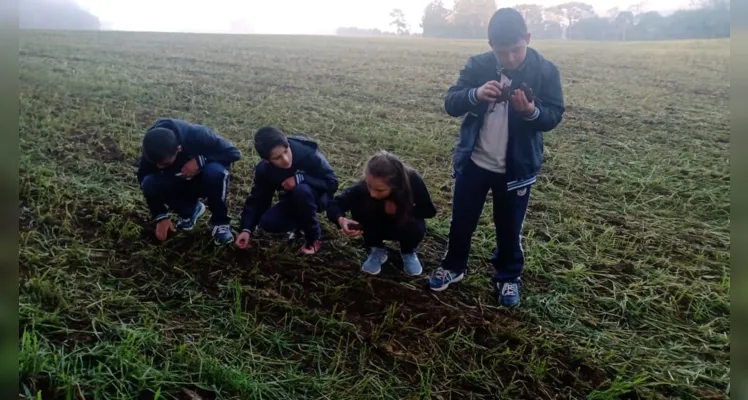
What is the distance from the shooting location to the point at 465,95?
6.18ft

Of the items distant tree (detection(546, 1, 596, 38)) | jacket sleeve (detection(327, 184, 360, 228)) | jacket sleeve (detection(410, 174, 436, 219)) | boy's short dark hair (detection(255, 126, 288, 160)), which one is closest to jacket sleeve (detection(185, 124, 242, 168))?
boy's short dark hair (detection(255, 126, 288, 160))

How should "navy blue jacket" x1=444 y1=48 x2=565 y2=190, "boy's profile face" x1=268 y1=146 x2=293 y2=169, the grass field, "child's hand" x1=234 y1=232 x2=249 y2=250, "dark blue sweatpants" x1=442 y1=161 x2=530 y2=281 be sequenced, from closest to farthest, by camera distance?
the grass field
"navy blue jacket" x1=444 y1=48 x2=565 y2=190
"dark blue sweatpants" x1=442 y1=161 x2=530 y2=281
"boy's profile face" x1=268 y1=146 x2=293 y2=169
"child's hand" x1=234 y1=232 x2=249 y2=250

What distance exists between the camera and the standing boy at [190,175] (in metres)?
2.44

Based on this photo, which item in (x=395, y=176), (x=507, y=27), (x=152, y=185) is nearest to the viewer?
(x=507, y=27)

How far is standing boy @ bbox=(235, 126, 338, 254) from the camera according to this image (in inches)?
92.6

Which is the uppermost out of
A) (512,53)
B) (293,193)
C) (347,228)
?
(512,53)

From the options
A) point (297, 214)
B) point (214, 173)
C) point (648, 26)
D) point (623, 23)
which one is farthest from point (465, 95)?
point (648, 26)

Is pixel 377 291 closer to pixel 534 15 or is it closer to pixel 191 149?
pixel 191 149

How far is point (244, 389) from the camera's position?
164 centimetres

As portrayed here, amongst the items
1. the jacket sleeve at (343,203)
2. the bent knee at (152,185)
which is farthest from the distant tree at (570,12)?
the bent knee at (152,185)

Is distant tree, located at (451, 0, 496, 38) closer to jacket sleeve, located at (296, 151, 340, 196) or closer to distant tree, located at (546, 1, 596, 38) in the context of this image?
distant tree, located at (546, 1, 596, 38)

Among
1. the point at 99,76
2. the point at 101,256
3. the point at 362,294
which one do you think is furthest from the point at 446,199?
the point at 99,76

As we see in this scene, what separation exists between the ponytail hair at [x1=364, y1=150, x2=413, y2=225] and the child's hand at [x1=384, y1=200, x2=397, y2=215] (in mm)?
13

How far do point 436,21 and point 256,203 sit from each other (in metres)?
1.14
